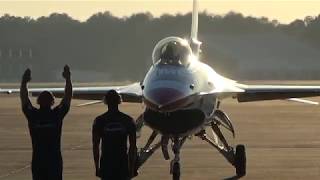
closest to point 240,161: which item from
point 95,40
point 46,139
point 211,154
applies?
point 211,154

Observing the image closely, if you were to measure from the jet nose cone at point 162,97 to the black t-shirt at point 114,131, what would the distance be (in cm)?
231

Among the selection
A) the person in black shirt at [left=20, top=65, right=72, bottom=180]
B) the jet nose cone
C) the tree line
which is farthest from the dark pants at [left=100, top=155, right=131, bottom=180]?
the tree line

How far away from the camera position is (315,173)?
14406 mm

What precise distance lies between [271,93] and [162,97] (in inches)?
199

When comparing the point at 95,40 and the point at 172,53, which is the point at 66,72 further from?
the point at 95,40

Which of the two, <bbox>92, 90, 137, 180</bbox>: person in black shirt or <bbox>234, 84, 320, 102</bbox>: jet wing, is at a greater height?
<bbox>92, 90, 137, 180</bbox>: person in black shirt

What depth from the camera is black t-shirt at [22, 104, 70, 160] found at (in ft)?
29.7

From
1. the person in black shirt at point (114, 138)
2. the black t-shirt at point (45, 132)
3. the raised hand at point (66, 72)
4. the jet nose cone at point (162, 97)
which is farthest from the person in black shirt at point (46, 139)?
the jet nose cone at point (162, 97)

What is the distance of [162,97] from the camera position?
1133cm

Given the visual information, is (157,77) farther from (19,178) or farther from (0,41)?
(0,41)

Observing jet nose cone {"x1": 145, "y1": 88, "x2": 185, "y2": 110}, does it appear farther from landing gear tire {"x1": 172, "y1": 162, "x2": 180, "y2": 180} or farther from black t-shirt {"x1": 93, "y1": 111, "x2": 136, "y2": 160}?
black t-shirt {"x1": 93, "y1": 111, "x2": 136, "y2": 160}

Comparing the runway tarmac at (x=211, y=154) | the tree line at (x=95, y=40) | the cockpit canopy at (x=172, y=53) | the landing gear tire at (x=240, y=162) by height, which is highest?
the cockpit canopy at (x=172, y=53)

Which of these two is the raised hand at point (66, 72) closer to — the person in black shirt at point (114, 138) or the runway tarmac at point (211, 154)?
the person in black shirt at point (114, 138)

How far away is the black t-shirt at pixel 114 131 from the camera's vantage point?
8.98 meters
